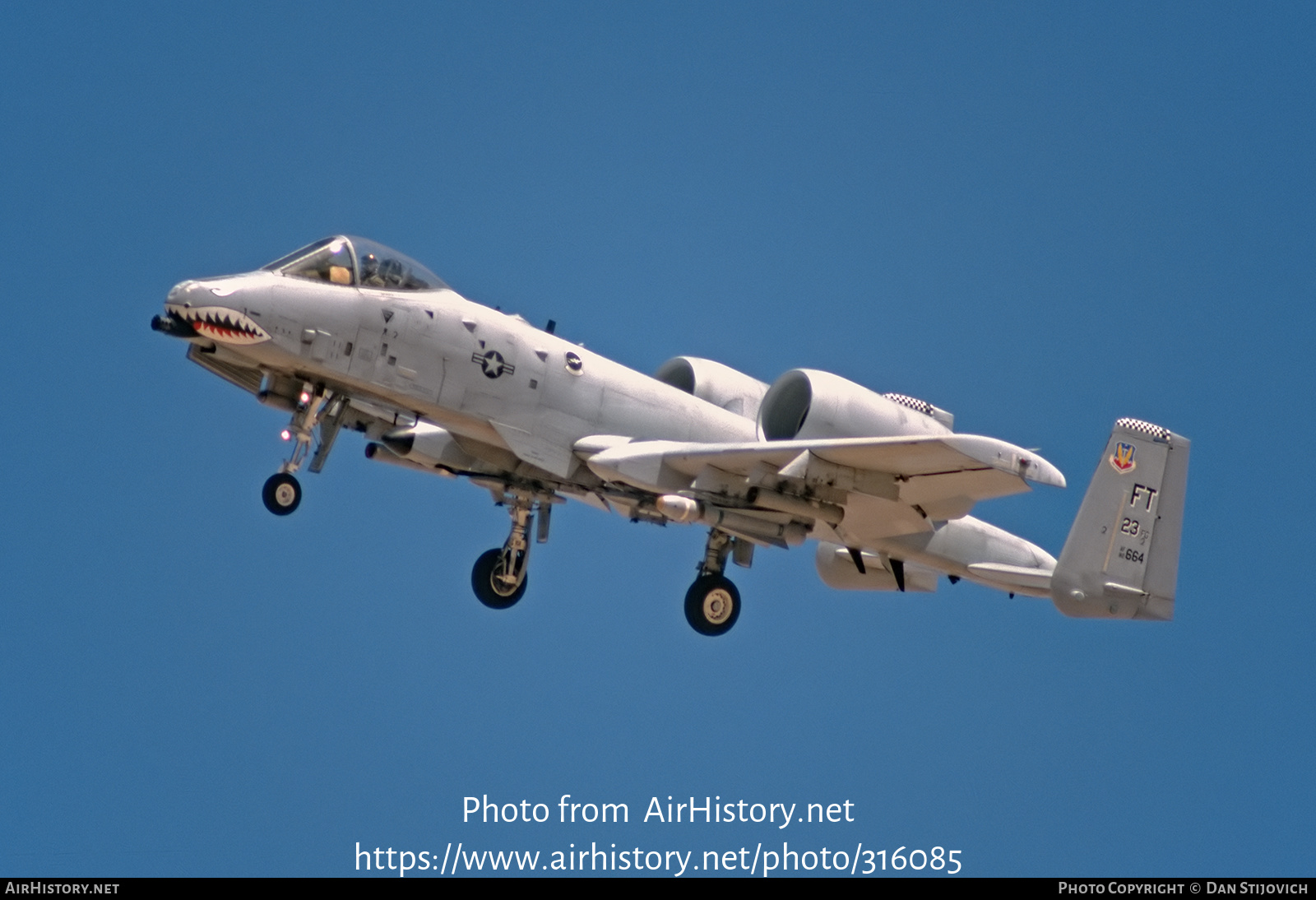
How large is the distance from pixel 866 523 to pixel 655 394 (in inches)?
102

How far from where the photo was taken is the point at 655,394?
19625mm

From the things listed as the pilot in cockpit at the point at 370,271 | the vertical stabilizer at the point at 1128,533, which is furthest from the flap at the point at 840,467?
the pilot in cockpit at the point at 370,271

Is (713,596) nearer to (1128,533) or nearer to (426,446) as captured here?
(426,446)

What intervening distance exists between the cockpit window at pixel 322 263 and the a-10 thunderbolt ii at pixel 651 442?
19 mm

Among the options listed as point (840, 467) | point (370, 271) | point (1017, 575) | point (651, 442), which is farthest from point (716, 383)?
point (370, 271)

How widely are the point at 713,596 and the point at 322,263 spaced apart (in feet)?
18.0

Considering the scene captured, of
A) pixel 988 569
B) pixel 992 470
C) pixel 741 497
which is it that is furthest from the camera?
pixel 988 569

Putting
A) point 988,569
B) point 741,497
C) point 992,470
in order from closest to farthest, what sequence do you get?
point 992,470 < point 741,497 < point 988,569

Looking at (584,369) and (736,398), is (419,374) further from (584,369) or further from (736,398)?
(736,398)

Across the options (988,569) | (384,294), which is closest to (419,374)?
(384,294)

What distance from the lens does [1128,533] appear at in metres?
20.3

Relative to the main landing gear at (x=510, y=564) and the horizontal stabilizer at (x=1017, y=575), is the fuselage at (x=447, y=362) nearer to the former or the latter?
the main landing gear at (x=510, y=564)

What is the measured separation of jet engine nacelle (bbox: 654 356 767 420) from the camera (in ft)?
68.1

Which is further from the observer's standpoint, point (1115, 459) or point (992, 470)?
point (1115, 459)
